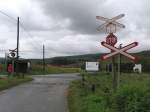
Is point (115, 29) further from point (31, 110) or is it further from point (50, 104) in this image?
point (50, 104)

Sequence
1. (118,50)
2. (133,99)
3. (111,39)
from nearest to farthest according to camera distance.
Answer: (133,99) < (118,50) < (111,39)

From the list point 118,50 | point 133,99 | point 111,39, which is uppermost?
point 111,39

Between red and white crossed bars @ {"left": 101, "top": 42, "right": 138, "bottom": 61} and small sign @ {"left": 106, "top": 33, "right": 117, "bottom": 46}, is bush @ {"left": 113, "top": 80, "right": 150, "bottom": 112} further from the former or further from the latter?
small sign @ {"left": 106, "top": 33, "right": 117, "bottom": 46}

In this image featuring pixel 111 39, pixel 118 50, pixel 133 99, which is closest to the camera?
pixel 133 99

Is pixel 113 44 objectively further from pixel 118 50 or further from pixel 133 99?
pixel 133 99

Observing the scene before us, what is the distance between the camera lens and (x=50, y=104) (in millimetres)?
19844

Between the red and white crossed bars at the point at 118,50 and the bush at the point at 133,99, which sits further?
the red and white crossed bars at the point at 118,50

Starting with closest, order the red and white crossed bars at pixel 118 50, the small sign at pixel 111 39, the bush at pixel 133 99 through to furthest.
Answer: the bush at pixel 133 99, the red and white crossed bars at pixel 118 50, the small sign at pixel 111 39

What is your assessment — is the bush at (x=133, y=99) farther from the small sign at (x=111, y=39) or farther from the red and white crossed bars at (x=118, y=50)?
the small sign at (x=111, y=39)

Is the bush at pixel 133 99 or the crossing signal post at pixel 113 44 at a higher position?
the crossing signal post at pixel 113 44

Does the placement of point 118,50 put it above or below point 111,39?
below

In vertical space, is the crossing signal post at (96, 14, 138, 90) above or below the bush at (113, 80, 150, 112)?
above

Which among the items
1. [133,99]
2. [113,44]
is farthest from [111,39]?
[133,99]

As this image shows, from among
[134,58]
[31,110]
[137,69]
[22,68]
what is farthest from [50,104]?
[137,69]
